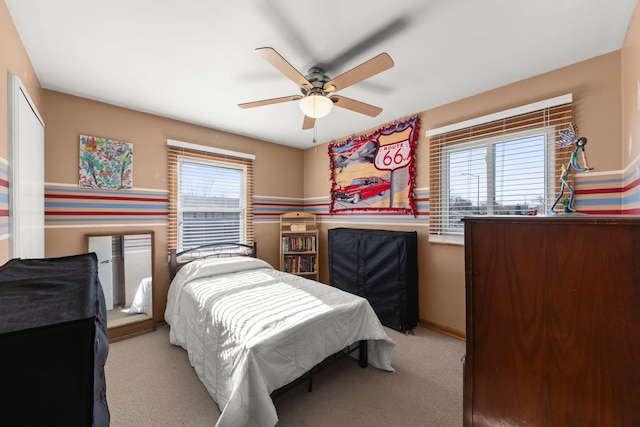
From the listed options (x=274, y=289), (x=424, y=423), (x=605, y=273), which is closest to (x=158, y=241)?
(x=274, y=289)

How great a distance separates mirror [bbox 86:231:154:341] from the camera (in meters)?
2.69

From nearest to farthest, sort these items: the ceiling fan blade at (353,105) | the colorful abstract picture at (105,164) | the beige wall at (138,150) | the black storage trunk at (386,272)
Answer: the ceiling fan blade at (353,105) → the beige wall at (138,150) → the colorful abstract picture at (105,164) → the black storage trunk at (386,272)

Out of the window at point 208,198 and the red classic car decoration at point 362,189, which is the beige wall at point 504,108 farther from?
the window at point 208,198

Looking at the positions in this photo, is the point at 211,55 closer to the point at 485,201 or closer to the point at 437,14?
the point at 437,14

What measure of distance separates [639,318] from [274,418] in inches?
→ 64.7

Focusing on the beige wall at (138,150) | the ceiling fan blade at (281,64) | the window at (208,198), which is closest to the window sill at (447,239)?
the ceiling fan blade at (281,64)

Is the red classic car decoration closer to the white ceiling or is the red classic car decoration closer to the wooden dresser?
the white ceiling

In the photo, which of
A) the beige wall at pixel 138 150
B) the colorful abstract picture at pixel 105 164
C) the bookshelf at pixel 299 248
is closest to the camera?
the beige wall at pixel 138 150

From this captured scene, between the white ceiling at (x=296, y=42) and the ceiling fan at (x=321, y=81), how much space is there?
23cm

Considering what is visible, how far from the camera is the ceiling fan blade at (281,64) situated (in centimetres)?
144

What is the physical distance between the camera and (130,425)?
1.65 meters

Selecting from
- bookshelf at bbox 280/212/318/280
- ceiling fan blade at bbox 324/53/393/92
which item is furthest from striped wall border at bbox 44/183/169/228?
ceiling fan blade at bbox 324/53/393/92

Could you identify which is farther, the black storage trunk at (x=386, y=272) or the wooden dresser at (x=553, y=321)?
the black storage trunk at (x=386, y=272)

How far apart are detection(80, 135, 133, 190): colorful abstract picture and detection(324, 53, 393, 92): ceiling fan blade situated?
2.41 m
